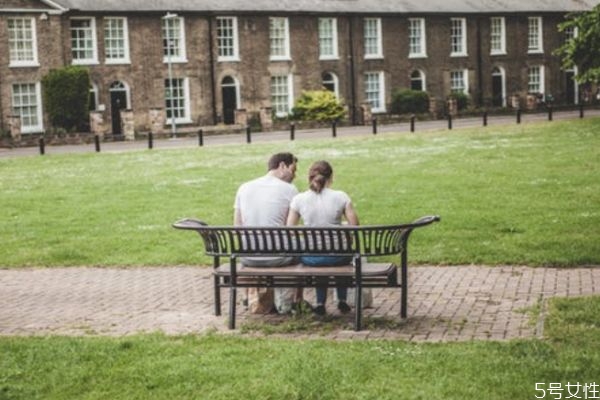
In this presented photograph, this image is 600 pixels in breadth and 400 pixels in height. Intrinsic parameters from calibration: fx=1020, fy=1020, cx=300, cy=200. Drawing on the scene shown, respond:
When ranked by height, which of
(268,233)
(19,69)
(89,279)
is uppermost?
(19,69)

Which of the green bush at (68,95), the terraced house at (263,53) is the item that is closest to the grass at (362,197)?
the green bush at (68,95)

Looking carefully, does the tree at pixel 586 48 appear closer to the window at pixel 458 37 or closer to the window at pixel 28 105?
the window at pixel 28 105

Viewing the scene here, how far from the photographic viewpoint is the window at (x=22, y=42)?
46312 mm

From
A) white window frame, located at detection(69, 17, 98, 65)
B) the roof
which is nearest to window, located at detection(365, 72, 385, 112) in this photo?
the roof

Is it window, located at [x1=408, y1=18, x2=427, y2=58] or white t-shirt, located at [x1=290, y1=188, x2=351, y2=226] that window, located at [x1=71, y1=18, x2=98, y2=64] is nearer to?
window, located at [x1=408, y1=18, x2=427, y2=58]

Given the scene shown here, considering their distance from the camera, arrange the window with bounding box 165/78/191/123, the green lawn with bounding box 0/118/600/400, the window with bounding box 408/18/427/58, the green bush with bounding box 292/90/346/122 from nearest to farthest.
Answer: the green lawn with bounding box 0/118/600/400 < the window with bounding box 165/78/191/123 < the green bush with bounding box 292/90/346/122 < the window with bounding box 408/18/427/58

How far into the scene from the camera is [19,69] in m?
46.4

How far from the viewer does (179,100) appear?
51219 mm

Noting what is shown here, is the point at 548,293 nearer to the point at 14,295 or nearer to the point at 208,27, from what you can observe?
the point at 14,295

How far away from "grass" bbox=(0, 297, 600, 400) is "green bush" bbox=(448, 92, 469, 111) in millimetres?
51847

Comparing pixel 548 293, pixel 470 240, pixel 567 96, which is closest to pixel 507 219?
pixel 470 240

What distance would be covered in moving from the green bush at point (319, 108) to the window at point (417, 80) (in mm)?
9539

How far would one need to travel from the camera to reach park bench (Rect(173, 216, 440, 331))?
8883 millimetres

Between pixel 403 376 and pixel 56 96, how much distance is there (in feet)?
134
